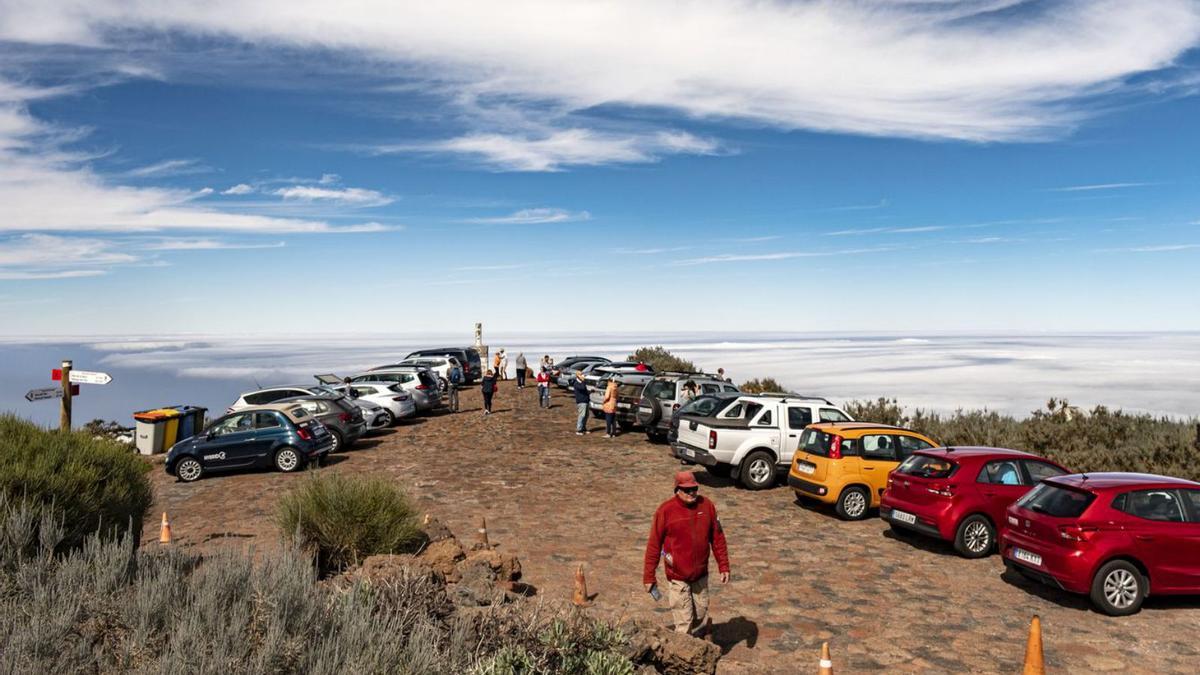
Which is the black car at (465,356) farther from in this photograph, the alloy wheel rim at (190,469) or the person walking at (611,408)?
the alloy wheel rim at (190,469)

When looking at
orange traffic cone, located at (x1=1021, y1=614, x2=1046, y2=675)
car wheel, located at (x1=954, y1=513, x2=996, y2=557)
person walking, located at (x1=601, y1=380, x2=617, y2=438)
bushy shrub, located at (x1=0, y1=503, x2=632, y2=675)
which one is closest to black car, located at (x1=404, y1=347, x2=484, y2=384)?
person walking, located at (x1=601, y1=380, x2=617, y2=438)

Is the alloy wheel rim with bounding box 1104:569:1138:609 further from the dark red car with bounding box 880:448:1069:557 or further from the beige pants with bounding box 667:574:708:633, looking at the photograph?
the beige pants with bounding box 667:574:708:633

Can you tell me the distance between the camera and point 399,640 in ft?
18.2

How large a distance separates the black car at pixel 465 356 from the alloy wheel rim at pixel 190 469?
1944 cm

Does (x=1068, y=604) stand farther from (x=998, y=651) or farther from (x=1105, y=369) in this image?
(x=1105, y=369)

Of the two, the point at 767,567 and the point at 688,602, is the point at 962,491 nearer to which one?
the point at 767,567

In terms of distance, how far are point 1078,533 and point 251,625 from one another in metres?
8.78

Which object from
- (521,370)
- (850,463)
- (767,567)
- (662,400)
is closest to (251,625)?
(767,567)

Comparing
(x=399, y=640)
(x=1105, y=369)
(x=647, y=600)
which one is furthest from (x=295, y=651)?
(x=1105, y=369)

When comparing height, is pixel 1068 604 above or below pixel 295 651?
below

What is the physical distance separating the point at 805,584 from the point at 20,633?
8301 mm

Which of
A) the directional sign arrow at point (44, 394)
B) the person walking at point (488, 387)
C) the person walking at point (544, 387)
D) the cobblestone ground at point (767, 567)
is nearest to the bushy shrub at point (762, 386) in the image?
the person walking at point (544, 387)

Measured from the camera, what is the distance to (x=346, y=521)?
1002 cm

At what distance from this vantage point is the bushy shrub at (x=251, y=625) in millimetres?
5066
